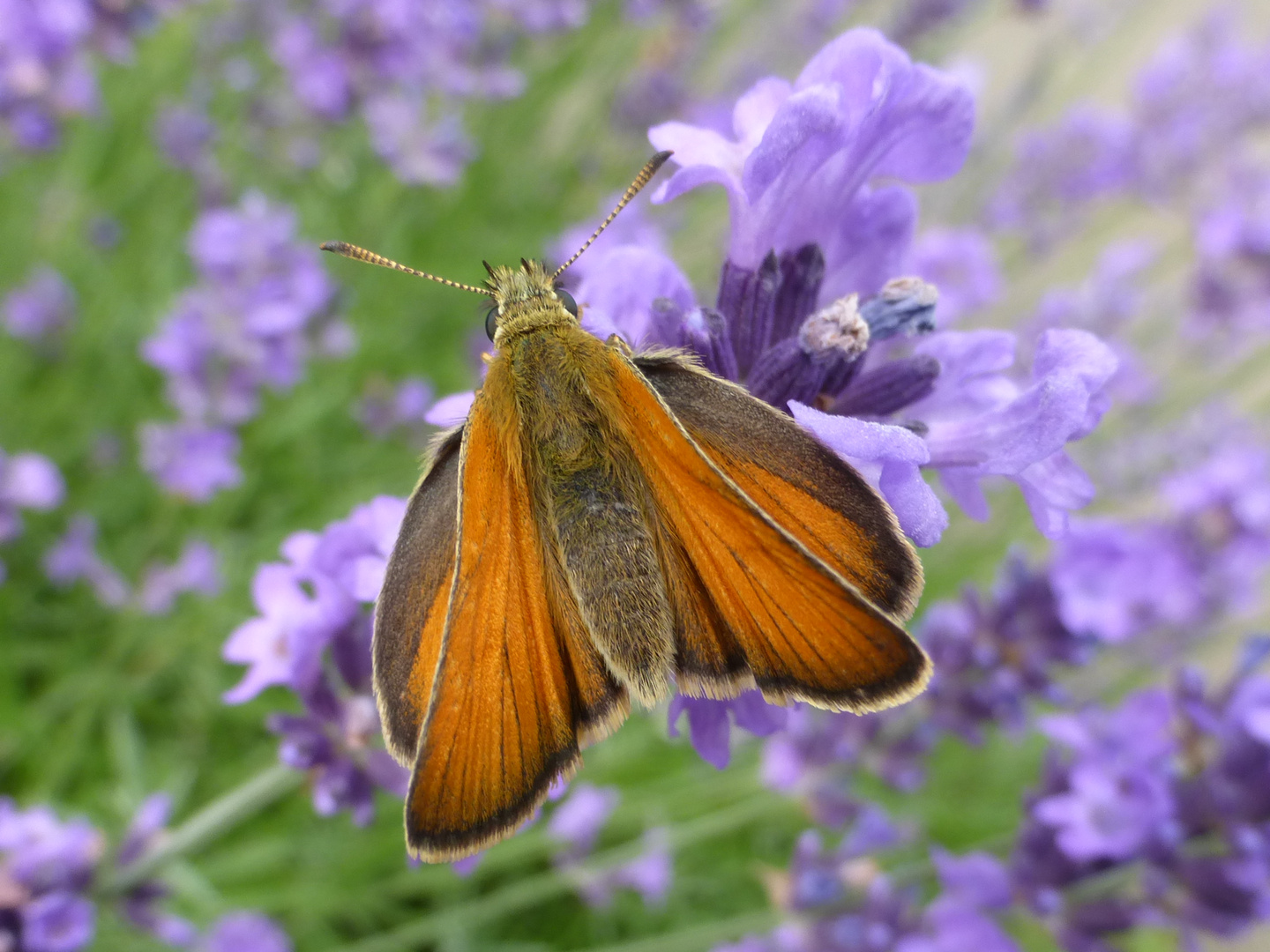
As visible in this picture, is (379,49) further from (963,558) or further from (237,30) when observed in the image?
(963,558)

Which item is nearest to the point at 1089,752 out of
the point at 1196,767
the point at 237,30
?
the point at 1196,767

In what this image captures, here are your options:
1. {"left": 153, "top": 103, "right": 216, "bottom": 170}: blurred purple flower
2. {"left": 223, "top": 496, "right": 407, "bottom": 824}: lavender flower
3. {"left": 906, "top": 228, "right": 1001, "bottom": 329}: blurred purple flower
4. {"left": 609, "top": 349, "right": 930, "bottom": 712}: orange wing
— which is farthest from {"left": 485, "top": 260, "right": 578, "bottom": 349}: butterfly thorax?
{"left": 153, "top": 103, "right": 216, "bottom": 170}: blurred purple flower

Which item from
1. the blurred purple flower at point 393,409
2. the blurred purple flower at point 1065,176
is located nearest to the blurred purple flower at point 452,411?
the blurred purple flower at point 393,409

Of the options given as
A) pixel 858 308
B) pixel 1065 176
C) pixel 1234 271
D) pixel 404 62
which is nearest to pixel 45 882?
pixel 858 308

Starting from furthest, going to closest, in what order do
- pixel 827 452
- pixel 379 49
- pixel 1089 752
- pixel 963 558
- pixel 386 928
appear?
1. pixel 963 558
2. pixel 379 49
3. pixel 386 928
4. pixel 1089 752
5. pixel 827 452

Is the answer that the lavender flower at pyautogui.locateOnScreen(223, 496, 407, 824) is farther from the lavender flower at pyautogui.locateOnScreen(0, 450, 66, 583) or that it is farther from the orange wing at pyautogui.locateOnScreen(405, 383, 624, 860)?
the lavender flower at pyautogui.locateOnScreen(0, 450, 66, 583)

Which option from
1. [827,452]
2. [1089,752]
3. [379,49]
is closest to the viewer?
[827,452]

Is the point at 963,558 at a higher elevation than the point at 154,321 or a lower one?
lower
